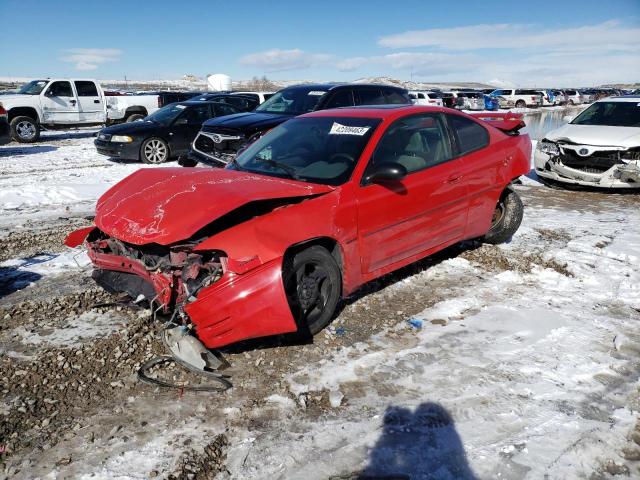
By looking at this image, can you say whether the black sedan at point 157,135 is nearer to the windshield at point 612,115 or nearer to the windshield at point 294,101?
the windshield at point 294,101

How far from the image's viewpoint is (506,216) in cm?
566

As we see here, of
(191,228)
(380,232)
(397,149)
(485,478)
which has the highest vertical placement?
(397,149)

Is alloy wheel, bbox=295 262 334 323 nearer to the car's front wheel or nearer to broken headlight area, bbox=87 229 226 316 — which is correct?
broken headlight area, bbox=87 229 226 316

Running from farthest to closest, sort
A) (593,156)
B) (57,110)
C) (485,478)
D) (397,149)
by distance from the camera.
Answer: (57,110)
(593,156)
(397,149)
(485,478)

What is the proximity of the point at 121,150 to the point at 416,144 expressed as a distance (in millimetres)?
8609

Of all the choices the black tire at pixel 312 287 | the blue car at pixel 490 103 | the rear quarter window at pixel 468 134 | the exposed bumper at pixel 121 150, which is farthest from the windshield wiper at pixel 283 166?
the blue car at pixel 490 103

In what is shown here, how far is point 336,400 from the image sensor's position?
9.80ft

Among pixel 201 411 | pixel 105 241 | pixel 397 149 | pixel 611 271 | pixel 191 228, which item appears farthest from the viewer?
pixel 611 271

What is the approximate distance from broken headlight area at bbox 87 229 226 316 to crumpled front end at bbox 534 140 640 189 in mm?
7438

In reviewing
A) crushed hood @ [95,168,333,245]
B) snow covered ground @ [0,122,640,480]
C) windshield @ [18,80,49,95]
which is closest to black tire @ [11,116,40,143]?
windshield @ [18,80,49,95]

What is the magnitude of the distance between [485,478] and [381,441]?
529 millimetres

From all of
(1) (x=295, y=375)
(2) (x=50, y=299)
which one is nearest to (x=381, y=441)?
(1) (x=295, y=375)

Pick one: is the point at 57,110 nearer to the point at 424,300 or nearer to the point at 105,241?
the point at 105,241

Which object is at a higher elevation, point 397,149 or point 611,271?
point 397,149
